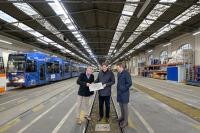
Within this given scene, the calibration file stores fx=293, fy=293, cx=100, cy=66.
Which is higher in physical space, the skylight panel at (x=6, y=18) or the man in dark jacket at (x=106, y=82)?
the skylight panel at (x=6, y=18)

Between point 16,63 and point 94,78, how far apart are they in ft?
51.4

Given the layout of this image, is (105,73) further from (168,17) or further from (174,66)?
(174,66)

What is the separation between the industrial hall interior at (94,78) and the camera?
9.09 metres

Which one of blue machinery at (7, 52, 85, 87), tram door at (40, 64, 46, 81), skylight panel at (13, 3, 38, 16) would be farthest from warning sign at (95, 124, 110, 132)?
tram door at (40, 64, 46, 81)

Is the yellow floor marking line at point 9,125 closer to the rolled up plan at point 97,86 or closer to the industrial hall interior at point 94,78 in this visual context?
the industrial hall interior at point 94,78

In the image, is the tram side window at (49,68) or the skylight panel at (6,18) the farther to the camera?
the tram side window at (49,68)

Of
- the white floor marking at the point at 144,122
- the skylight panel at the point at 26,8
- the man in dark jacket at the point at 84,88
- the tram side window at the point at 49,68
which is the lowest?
the white floor marking at the point at 144,122

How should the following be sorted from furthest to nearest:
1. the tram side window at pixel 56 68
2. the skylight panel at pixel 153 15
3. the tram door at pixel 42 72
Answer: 1. the tram side window at pixel 56 68
2. the tram door at pixel 42 72
3. the skylight panel at pixel 153 15

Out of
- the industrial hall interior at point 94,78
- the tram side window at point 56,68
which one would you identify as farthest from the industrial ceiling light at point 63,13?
the tram side window at point 56,68

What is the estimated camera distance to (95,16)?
2719cm

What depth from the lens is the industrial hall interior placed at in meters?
9.09

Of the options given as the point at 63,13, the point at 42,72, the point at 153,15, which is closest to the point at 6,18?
the point at 63,13

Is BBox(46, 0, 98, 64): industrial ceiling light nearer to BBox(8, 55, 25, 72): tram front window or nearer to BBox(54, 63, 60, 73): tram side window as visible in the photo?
BBox(8, 55, 25, 72): tram front window

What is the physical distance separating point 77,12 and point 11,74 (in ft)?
24.8
